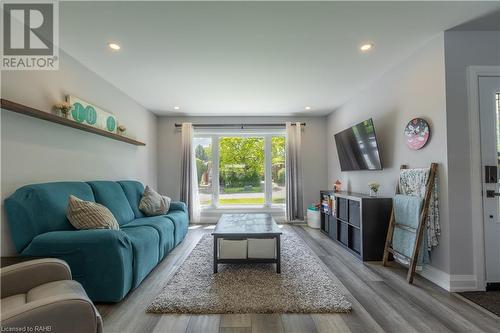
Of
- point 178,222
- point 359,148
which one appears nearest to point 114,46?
point 178,222

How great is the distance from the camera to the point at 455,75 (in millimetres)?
2330

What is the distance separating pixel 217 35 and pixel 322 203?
11.5ft

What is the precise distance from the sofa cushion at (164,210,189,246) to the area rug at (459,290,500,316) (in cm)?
331

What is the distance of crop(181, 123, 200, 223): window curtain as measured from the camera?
5207 millimetres

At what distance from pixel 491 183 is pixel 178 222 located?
3.70 metres

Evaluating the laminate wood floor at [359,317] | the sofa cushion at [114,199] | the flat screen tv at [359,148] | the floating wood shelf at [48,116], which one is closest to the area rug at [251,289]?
the laminate wood floor at [359,317]

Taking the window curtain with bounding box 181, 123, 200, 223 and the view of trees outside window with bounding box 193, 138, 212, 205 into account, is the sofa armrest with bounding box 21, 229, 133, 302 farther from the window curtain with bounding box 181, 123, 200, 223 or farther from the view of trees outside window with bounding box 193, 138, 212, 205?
the view of trees outside window with bounding box 193, 138, 212, 205

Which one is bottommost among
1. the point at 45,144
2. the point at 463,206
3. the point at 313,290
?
the point at 313,290

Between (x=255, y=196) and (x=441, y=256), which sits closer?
(x=441, y=256)

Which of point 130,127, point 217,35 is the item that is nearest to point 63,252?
point 217,35

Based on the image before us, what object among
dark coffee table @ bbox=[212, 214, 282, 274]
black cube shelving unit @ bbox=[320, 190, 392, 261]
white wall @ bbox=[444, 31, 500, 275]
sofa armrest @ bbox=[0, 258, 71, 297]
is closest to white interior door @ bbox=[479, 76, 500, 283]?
white wall @ bbox=[444, 31, 500, 275]

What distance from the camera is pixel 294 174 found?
5.28 m

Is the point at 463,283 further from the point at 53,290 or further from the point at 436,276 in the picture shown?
the point at 53,290

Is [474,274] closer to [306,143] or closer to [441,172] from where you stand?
[441,172]
